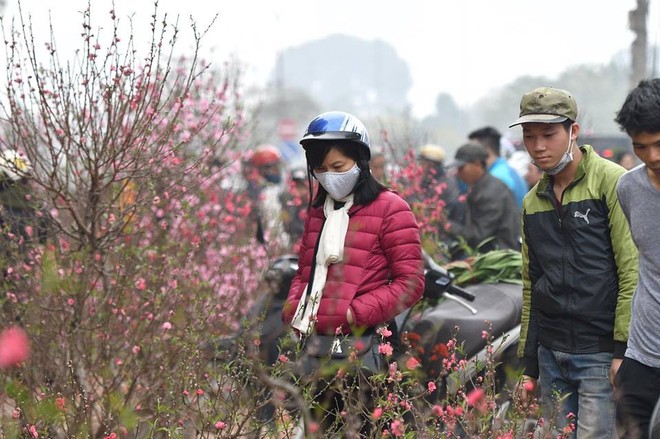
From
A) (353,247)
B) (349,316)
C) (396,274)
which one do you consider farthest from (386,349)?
(353,247)

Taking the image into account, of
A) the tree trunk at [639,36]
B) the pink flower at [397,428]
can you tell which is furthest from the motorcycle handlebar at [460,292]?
the tree trunk at [639,36]

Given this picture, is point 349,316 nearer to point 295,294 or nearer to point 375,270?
point 375,270

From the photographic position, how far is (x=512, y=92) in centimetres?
9719

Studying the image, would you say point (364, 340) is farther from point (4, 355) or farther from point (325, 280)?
point (4, 355)

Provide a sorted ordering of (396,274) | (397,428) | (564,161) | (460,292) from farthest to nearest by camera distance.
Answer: (460,292) < (396,274) < (564,161) < (397,428)

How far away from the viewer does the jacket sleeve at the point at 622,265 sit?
12.3 feet

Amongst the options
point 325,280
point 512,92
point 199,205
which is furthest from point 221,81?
point 512,92

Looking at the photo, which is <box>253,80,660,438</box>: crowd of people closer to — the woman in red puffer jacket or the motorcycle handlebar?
the woman in red puffer jacket

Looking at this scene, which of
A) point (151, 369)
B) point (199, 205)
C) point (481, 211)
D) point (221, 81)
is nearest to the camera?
point (151, 369)

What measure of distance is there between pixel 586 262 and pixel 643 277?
287 mm

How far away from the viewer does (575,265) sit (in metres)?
3.86

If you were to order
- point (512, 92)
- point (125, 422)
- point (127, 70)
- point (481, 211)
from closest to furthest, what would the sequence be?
point (125, 422)
point (127, 70)
point (481, 211)
point (512, 92)

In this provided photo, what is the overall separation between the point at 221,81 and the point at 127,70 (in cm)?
522

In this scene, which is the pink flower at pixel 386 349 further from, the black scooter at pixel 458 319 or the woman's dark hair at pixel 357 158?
the black scooter at pixel 458 319
